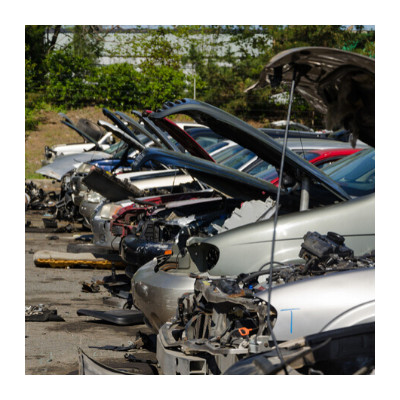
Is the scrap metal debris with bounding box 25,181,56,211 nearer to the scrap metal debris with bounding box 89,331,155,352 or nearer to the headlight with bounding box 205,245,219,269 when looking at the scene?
the scrap metal debris with bounding box 89,331,155,352

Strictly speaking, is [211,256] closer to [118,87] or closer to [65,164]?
[65,164]

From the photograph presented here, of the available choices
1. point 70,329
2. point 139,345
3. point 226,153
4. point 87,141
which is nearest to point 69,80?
point 87,141

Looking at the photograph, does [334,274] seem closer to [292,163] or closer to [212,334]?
[212,334]

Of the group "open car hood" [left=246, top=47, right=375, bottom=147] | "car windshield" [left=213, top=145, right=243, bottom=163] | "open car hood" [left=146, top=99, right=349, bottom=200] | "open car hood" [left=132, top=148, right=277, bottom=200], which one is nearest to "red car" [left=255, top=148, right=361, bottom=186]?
"car windshield" [left=213, top=145, right=243, bottom=163]

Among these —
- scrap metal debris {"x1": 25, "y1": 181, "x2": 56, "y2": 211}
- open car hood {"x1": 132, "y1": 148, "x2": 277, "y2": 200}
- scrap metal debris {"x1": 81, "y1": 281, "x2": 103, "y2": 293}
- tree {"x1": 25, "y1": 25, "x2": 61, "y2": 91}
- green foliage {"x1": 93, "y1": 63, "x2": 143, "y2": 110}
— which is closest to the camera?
open car hood {"x1": 132, "y1": 148, "x2": 277, "y2": 200}

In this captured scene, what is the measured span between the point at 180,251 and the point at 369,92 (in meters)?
2.54

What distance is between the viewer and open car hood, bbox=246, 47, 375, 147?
3.60 m

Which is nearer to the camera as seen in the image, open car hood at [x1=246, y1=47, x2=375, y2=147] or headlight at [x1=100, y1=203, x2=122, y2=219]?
open car hood at [x1=246, y1=47, x2=375, y2=147]

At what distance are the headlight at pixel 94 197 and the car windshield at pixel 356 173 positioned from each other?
5115mm

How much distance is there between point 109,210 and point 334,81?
5.80 metres

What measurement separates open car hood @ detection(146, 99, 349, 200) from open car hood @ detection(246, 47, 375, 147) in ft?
3.36

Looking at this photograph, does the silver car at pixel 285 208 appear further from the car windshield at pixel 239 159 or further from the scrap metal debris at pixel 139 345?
the car windshield at pixel 239 159

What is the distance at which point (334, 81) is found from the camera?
396 cm
